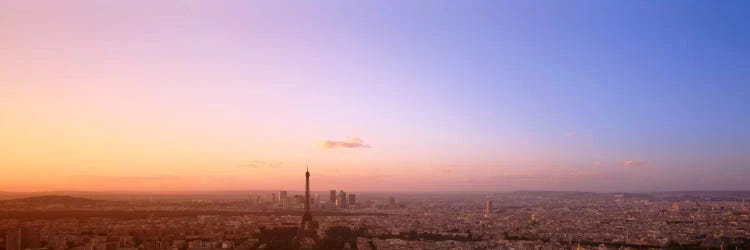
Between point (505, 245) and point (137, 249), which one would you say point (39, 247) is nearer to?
point (137, 249)

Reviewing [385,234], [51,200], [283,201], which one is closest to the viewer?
[385,234]

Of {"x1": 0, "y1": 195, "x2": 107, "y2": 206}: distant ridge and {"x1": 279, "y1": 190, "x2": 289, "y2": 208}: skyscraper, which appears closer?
{"x1": 0, "y1": 195, "x2": 107, "y2": 206}: distant ridge

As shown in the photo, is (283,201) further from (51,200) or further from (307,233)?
(307,233)

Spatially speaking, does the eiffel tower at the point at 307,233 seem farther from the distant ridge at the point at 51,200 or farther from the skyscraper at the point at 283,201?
the skyscraper at the point at 283,201

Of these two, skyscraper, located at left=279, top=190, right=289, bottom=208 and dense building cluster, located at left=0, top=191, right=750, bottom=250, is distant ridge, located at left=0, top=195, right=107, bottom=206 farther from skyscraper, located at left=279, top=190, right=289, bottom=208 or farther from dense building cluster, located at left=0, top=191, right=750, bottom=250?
skyscraper, located at left=279, top=190, right=289, bottom=208

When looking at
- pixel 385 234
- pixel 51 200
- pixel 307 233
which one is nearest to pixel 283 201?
pixel 51 200

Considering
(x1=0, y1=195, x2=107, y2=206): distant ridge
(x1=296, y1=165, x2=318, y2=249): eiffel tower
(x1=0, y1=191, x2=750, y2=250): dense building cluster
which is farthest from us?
(x1=0, y1=195, x2=107, y2=206): distant ridge

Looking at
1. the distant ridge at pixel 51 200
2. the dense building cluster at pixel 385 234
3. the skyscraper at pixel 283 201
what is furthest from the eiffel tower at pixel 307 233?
the skyscraper at pixel 283 201

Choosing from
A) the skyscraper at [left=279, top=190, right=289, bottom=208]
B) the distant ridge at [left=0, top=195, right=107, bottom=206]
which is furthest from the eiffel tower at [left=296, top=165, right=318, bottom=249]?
the skyscraper at [left=279, top=190, right=289, bottom=208]

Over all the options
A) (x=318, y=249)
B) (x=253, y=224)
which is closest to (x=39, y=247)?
(x=318, y=249)

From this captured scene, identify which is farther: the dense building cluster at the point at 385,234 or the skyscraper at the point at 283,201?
the skyscraper at the point at 283,201

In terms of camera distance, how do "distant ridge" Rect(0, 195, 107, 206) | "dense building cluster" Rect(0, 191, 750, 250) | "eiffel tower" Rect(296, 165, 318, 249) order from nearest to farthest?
"dense building cluster" Rect(0, 191, 750, 250), "eiffel tower" Rect(296, 165, 318, 249), "distant ridge" Rect(0, 195, 107, 206)
